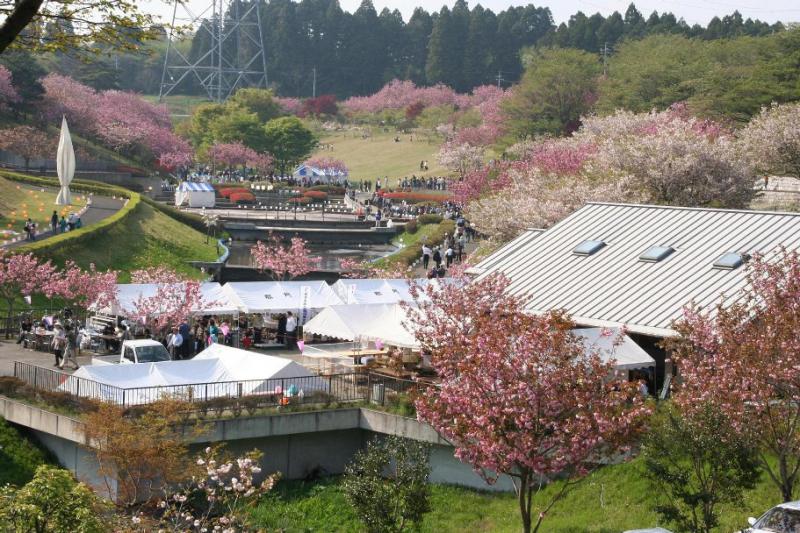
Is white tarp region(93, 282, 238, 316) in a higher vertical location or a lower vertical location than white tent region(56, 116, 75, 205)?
lower

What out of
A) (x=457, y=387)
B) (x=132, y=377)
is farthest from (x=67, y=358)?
(x=457, y=387)

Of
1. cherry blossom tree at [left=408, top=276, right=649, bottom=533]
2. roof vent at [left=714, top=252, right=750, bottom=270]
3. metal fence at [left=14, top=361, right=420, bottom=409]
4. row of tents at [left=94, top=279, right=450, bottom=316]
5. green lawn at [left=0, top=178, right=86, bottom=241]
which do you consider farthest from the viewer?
green lawn at [left=0, top=178, right=86, bottom=241]

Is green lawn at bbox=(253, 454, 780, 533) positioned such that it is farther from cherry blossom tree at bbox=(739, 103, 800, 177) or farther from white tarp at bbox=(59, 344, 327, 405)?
cherry blossom tree at bbox=(739, 103, 800, 177)

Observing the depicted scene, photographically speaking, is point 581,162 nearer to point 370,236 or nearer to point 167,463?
point 370,236

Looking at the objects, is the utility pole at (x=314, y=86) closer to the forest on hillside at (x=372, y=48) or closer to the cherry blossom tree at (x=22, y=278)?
the forest on hillside at (x=372, y=48)

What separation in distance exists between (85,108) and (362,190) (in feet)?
75.5

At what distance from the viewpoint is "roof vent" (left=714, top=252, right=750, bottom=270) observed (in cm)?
2692

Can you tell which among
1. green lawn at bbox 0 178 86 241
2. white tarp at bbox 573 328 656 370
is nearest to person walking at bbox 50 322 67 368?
white tarp at bbox 573 328 656 370

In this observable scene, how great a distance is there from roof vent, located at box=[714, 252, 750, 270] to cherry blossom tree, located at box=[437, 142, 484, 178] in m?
62.2

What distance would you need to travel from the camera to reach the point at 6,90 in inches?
3209

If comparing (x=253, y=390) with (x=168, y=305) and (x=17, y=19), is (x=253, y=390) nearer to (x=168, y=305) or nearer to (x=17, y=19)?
(x=168, y=305)

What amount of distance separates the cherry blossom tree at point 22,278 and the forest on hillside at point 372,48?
4670 inches

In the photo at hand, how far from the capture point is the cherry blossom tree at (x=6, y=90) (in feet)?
267

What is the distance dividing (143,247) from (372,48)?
381 feet
